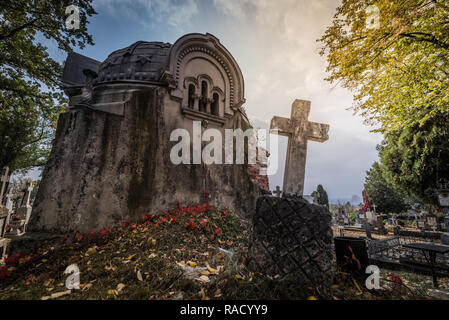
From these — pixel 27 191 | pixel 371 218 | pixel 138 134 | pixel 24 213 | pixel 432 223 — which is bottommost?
pixel 24 213

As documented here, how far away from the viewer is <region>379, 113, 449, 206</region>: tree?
13.4 m

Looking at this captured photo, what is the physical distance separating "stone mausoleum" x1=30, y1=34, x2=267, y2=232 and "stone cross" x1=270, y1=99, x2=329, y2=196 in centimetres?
401

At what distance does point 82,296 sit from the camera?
8.17ft

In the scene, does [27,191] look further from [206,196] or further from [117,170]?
[206,196]

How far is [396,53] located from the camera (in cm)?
677

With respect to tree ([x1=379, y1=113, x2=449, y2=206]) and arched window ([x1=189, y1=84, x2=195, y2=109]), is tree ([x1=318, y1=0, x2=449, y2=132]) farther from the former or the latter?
tree ([x1=379, y1=113, x2=449, y2=206])

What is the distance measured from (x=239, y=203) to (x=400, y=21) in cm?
792

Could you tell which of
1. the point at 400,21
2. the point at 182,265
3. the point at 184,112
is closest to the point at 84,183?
the point at 182,265

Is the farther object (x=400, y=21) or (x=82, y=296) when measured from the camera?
(x=400, y=21)

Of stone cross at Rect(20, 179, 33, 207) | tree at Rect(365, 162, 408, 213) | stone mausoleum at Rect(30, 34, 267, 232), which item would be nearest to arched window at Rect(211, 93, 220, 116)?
stone mausoleum at Rect(30, 34, 267, 232)

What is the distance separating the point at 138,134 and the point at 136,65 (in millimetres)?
3788

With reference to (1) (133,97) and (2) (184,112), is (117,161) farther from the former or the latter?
(2) (184,112)

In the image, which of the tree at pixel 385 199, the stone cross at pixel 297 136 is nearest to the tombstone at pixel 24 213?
the stone cross at pixel 297 136

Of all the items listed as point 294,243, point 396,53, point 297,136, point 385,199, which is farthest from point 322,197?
point 294,243
